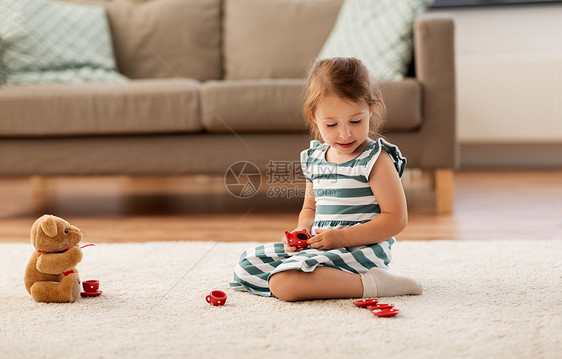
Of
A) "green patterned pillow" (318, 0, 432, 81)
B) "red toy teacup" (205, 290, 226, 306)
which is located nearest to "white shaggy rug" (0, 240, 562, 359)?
"red toy teacup" (205, 290, 226, 306)

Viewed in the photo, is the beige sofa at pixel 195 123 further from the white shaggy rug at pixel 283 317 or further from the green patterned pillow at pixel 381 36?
the white shaggy rug at pixel 283 317

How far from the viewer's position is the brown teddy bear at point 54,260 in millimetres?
1120

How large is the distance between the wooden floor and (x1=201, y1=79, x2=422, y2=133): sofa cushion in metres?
0.30

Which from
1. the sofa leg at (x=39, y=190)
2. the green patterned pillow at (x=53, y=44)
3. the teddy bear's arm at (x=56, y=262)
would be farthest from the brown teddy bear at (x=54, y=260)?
the sofa leg at (x=39, y=190)

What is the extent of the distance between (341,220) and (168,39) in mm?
1659

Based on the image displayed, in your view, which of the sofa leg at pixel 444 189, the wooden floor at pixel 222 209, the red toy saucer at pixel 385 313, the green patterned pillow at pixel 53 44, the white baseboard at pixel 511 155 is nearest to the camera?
the red toy saucer at pixel 385 313

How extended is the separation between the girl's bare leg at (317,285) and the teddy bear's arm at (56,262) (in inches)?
14.0

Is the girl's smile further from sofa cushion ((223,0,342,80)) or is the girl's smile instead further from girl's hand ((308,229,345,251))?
sofa cushion ((223,0,342,80))

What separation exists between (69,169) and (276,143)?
674mm

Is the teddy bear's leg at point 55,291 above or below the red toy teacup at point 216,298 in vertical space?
above

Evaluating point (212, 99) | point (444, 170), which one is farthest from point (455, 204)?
point (212, 99)

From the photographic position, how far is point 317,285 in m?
1.11

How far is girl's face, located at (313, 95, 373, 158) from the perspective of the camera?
1146 mm

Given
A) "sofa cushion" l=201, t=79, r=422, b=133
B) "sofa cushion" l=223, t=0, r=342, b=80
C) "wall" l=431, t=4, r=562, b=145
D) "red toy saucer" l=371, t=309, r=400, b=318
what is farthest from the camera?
"wall" l=431, t=4, r=562, b=145
